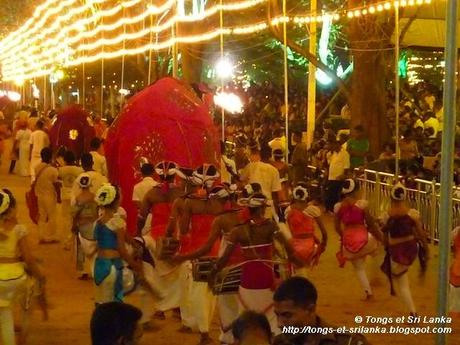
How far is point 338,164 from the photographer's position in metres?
18.9

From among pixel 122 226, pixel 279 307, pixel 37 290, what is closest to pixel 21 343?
pixel 37 290

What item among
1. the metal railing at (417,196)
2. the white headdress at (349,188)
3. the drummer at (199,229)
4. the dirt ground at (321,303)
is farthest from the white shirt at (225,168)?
the drummer at (199,229)

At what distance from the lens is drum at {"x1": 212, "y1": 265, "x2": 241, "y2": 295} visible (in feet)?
28.0

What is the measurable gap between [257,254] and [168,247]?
5.94 ft

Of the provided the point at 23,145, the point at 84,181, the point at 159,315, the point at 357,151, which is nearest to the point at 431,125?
the point at 357,151

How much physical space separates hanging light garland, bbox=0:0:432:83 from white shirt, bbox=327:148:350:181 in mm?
2748

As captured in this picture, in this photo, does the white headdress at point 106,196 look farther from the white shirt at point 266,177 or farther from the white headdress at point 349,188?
the white shirt at point 266,177

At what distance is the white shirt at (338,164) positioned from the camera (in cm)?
1889

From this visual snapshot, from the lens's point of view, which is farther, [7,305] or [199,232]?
[199,232]

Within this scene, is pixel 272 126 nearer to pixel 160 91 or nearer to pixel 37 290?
pixel 160 91

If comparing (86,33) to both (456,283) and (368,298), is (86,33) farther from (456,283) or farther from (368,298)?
(456,283)

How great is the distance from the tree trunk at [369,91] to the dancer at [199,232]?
1215 centimetres

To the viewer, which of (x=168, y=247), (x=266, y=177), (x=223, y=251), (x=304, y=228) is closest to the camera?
(x=223, y=251)

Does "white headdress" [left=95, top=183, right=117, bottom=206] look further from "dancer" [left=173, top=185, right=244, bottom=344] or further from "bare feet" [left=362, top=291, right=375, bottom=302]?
"bare feet" [left=362, top=291, right=375, bottom=302]
